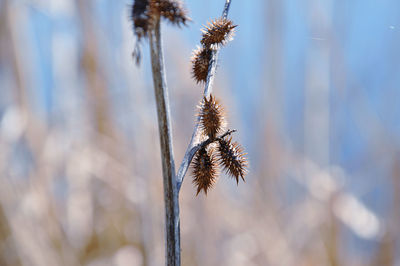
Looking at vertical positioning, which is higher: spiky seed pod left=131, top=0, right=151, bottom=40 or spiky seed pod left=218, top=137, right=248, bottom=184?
spiky seed pod left=131, top=0, right=151, bottom=40

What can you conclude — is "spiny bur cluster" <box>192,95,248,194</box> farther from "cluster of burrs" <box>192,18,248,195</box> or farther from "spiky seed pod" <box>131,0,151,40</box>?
"spiky seed pod" <box>131,0,151,40</box>

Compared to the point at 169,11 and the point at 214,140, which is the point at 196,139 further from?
the point at 169,11

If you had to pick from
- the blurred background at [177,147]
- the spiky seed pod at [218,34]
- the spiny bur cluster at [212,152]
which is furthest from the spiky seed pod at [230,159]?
the blurred background at [177,147]

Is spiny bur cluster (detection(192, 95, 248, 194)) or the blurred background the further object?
the blurred background

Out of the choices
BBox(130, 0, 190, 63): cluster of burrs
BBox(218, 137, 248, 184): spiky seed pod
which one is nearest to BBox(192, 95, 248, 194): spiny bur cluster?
BBox(218, 137, 248, 184): spiky seed pod
